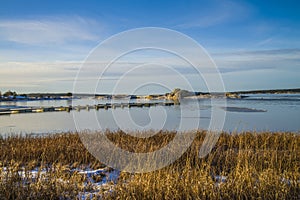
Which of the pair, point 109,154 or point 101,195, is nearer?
point 101,195

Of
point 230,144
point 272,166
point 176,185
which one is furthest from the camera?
point 230,144

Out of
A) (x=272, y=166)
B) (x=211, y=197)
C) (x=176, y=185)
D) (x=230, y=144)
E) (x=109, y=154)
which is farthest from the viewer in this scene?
(x=230, y=144)

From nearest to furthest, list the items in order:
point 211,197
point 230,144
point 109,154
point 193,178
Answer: point 211,197, point 193,178, point 109,154, point 230,144

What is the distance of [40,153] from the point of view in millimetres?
7969

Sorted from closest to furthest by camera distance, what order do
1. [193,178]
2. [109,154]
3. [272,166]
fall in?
1. [193,178]
2. [272,166]
3. [109,154]

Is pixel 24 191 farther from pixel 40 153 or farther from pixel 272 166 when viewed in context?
pixel 272 166

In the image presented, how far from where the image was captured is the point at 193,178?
5.05 m

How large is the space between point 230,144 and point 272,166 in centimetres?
332

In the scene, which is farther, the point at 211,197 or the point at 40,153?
the point at 40,153

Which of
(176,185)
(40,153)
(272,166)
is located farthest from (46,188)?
(272,166)

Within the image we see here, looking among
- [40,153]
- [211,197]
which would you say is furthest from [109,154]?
[211,197]

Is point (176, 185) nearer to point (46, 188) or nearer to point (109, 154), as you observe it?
point (46, 188)

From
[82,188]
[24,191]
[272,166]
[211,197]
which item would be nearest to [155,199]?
[211,197]

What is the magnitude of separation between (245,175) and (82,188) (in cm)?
292
